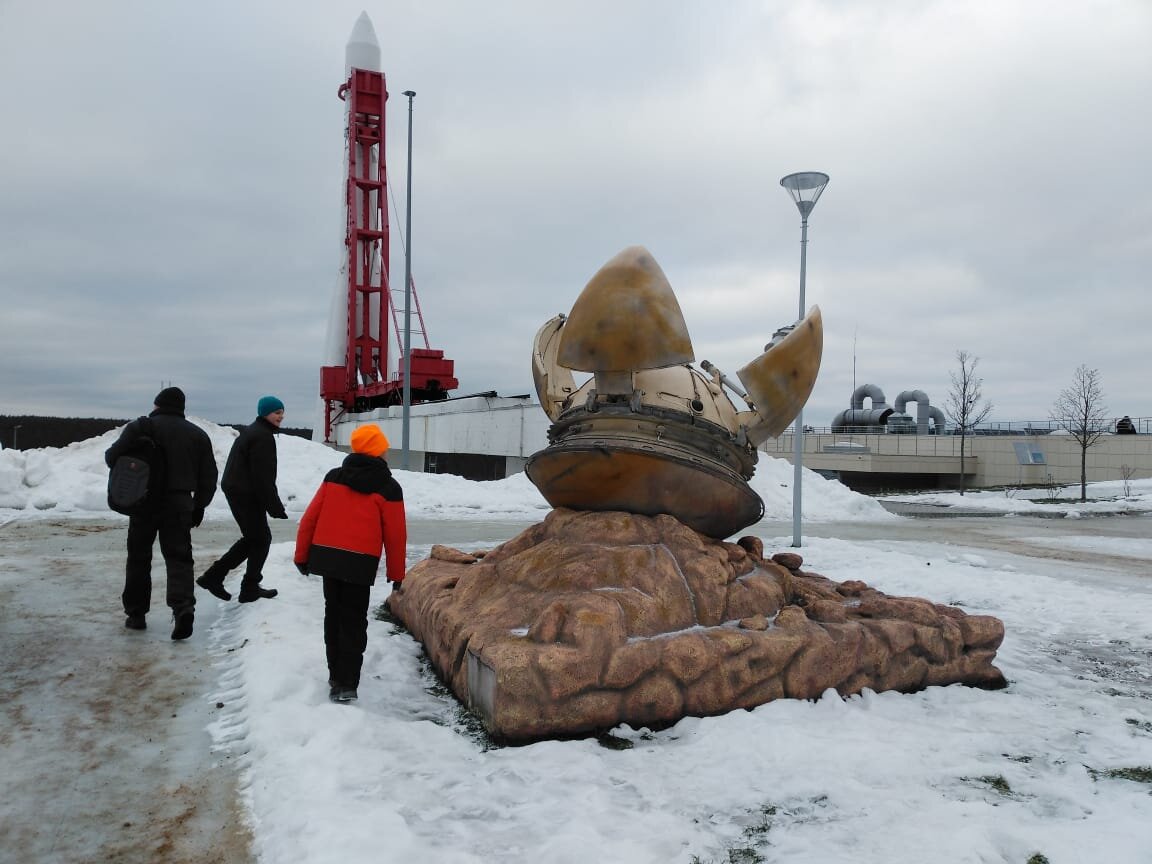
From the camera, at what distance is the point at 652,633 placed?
4199 mm

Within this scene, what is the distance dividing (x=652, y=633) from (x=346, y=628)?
5.36 ft

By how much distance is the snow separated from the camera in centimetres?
276

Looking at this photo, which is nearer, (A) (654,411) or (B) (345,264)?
(A) (654,411)

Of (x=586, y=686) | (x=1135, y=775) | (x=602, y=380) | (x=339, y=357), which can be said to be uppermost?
(x=339, y=357)

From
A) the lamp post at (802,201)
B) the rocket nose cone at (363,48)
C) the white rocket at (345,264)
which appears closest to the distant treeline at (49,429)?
the white rocket at (345,264)

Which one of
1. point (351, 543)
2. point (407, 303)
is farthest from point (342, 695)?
point (407, 303)

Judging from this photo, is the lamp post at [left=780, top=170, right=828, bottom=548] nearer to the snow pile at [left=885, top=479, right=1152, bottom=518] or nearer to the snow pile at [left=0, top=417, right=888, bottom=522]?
the snow pile at [left=0, top=417, right=888, bottom=522]

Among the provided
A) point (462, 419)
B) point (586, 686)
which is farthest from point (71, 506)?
point (586, 686)

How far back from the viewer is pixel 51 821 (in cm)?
288

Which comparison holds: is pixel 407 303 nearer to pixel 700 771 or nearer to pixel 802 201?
pixel 802 201

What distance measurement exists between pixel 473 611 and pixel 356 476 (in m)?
1.18

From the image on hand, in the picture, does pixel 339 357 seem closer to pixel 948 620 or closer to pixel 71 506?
pixel 71 506

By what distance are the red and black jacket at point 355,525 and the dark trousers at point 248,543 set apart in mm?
2048

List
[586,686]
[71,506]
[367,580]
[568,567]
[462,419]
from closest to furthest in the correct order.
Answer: [586,686]
[367,580]
[568,567]
[71,506]
[462,419]
